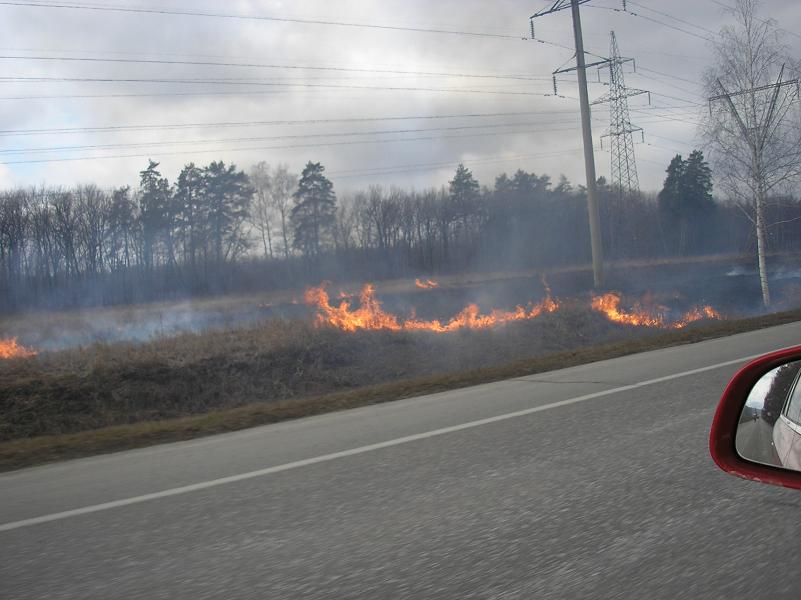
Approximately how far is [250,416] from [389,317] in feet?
68.3

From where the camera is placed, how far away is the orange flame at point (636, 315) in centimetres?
3200

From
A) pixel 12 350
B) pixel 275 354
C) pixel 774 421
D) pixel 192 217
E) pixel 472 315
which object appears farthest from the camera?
pixel 192 217

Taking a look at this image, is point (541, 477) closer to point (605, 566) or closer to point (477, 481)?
point (477, 481)

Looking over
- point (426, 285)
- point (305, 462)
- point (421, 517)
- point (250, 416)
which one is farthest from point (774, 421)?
point (426, 285)

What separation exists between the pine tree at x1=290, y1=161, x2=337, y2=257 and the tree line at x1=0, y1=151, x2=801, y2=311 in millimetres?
91

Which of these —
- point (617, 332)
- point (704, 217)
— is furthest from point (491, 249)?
point (617, 332)

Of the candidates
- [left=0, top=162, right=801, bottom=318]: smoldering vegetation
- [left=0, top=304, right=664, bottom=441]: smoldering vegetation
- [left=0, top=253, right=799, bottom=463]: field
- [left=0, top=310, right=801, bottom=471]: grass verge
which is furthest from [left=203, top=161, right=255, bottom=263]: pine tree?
[left=0, top=310, right=801, bottom=471]: grass verge

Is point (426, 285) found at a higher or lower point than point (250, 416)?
higher

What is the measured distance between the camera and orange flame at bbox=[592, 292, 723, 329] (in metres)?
32.0

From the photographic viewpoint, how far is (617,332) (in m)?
31.4

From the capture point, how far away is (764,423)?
2.53m

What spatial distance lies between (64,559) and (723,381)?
806cm

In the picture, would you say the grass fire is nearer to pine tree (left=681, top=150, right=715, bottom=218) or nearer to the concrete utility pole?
the concrete utility pole

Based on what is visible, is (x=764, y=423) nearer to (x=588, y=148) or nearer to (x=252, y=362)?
(x=252, y=362)
